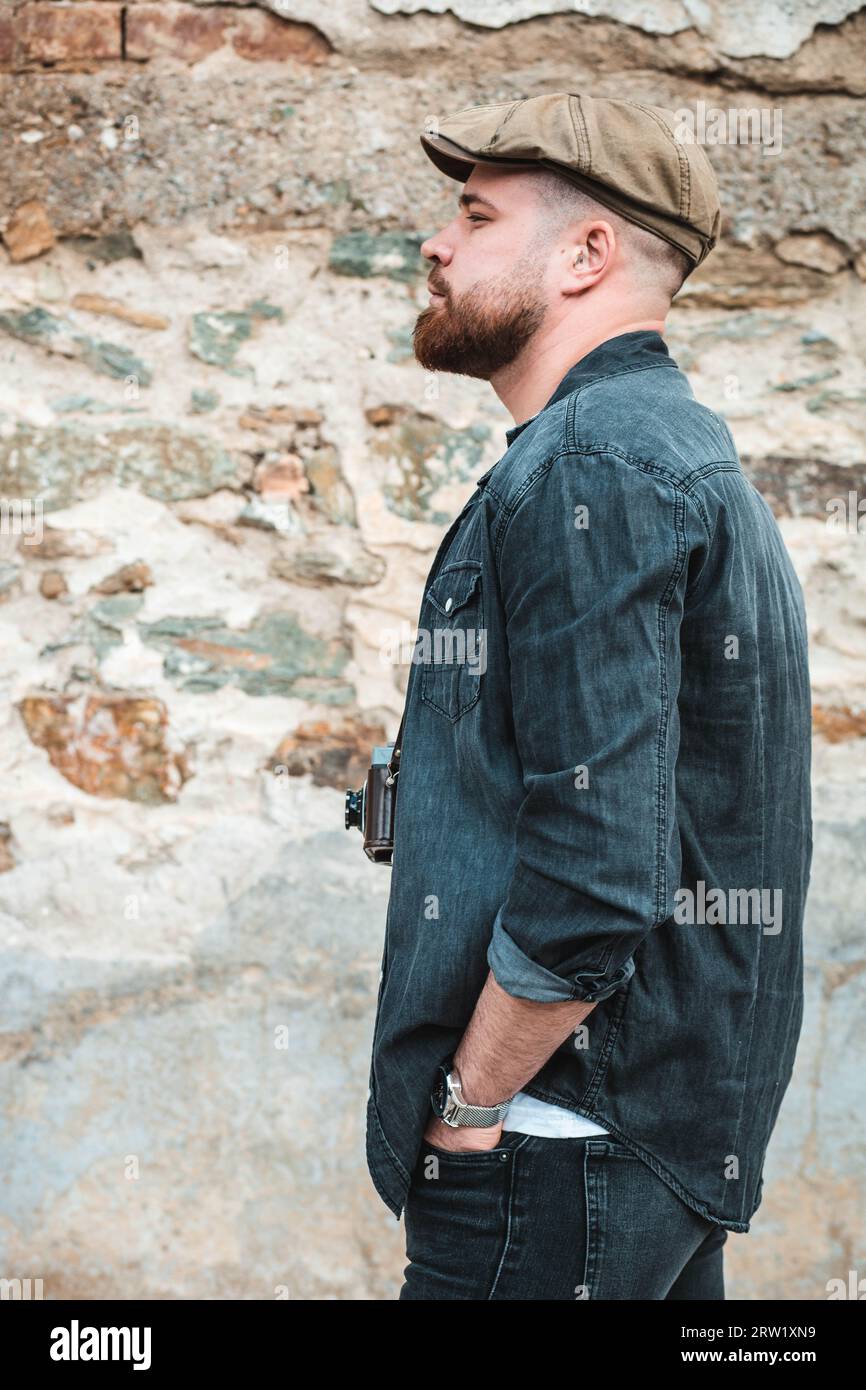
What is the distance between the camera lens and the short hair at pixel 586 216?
144 cm

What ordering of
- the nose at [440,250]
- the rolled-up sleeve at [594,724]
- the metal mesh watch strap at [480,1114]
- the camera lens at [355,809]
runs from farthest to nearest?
the camera lens at [355,809]
the nose at [440,250]
the metal mesh watch strap at [480,1114]
the rolled-up sleeve at [594,724]

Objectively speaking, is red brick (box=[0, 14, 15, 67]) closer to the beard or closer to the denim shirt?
the beard

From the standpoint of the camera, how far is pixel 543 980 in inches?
47.8

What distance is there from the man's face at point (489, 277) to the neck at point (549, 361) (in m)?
0.02

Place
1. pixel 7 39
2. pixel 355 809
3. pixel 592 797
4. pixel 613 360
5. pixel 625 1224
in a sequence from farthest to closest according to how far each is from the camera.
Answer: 1. pixel 7 39
2. pixel 355 809
3. pixel 613 360
4. pixel 625 1224
5. pixel 592 797

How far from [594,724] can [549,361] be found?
495mm

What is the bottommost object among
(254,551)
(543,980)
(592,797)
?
(543,980)

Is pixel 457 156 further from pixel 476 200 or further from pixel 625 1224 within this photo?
pixel 625 1224

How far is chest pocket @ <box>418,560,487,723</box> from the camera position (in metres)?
1.33

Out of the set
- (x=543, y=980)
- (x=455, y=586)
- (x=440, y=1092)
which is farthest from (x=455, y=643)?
(x=440, y=1092)

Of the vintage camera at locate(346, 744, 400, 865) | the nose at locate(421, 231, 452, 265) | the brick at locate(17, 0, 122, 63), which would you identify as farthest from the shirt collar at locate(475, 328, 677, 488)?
the brick at locate(17, 0, 122, 63)

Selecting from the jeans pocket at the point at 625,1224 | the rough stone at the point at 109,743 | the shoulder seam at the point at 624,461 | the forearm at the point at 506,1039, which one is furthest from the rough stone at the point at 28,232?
the jeans pocket at the point at 625,1224

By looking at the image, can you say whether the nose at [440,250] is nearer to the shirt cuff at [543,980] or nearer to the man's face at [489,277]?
the man's face at [489,277]

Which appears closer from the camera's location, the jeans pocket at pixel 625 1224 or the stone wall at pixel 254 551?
the jeans pocket at pixel 625 1224
